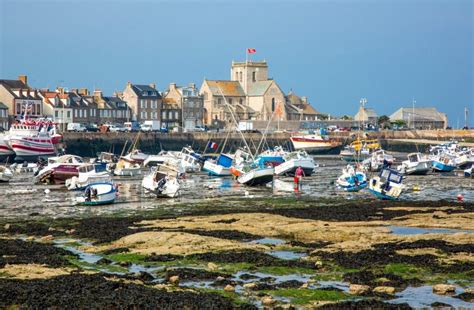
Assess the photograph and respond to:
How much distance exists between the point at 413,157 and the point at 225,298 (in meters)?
55.6

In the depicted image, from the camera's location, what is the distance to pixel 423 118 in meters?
169

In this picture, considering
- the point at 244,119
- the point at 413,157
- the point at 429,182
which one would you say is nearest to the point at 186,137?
the point at 244,119

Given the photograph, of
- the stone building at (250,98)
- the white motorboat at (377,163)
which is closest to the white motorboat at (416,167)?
the white motorboat at (377,163)

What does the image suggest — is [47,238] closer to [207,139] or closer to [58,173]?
[58,173]

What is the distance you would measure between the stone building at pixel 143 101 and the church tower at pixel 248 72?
23673 mm

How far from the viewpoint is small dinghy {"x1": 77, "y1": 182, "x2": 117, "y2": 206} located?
45250 mm

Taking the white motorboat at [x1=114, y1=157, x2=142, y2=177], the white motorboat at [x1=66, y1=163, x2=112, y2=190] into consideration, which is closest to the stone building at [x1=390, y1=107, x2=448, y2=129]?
the white motorboat at [x1=114, y1=157, x2=142, y2=177]

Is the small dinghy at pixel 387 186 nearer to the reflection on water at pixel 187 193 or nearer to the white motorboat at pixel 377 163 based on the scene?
the reflection on water at pixel 187 193

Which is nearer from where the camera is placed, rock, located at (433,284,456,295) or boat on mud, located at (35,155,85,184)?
rock, located at (433,284,456,295)

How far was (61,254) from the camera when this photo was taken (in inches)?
1117

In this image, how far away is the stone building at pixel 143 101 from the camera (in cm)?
13638

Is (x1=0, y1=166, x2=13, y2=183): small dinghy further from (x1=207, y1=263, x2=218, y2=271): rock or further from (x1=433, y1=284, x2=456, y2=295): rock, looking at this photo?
(x1=433, y1=284, x2=456, y2=295): rock

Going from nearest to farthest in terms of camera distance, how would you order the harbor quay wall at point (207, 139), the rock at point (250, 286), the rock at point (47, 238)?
the rock at point (250, 286) < the rock at point (47, 238) < the harbor quay wall at point (207, 139)

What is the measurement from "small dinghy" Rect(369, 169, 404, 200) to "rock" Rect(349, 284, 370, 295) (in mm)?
25967
